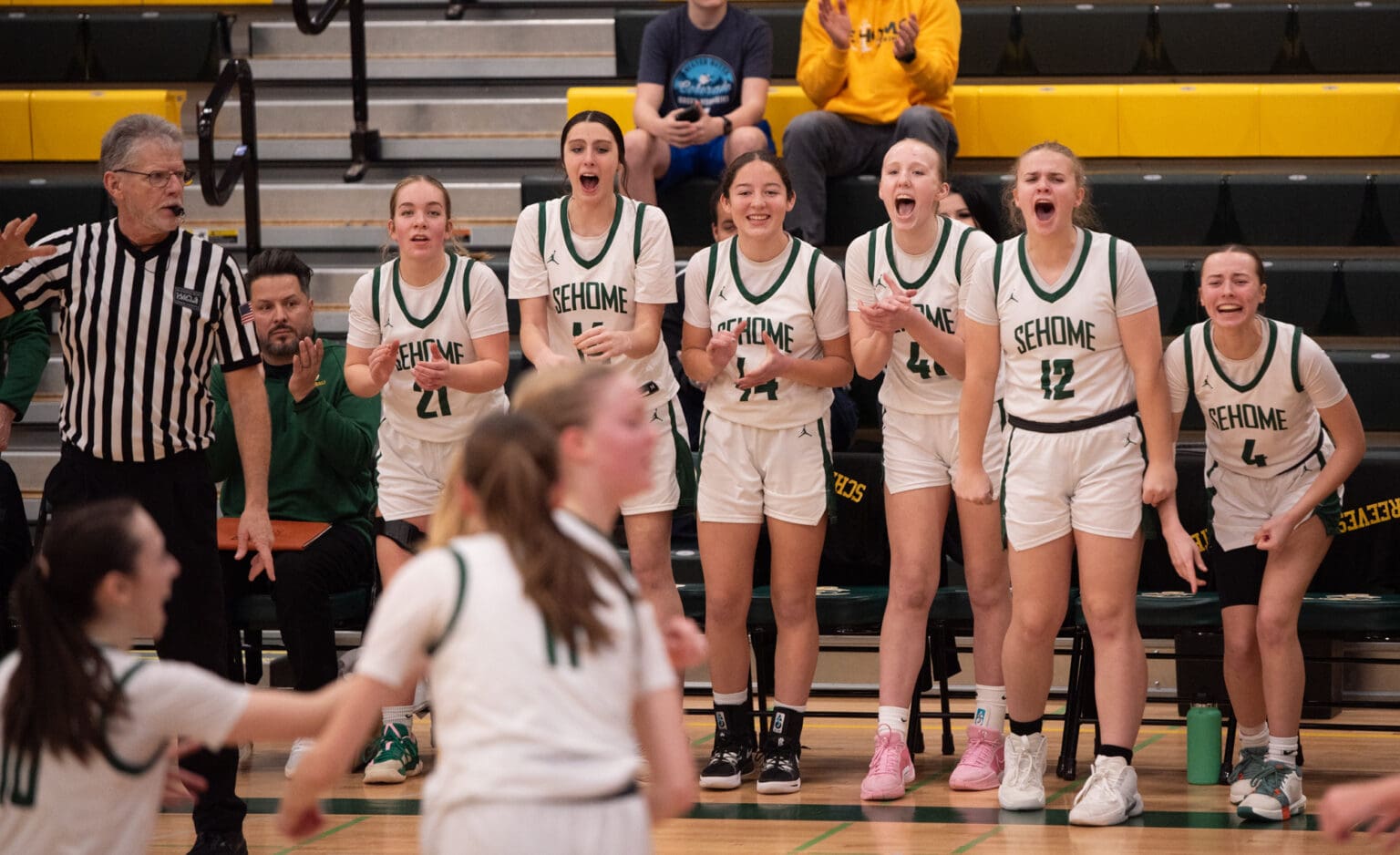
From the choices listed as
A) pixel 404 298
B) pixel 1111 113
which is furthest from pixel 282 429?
pixel 1111 113

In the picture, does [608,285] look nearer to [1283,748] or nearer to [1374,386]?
[1283,748]

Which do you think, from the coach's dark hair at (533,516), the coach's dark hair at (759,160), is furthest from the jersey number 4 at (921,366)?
the coach's dark hair at (533,516)

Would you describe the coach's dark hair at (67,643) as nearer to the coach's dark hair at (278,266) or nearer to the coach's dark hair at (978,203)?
Answer: the coach's dark hair at (278,266)

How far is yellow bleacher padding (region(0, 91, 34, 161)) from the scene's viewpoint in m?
8.33

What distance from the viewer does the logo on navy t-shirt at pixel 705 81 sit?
6.79 m

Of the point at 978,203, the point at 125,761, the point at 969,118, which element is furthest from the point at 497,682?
the point at 969,118

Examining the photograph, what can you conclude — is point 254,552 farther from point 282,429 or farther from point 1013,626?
point 1013,626

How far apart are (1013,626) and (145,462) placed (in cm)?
228

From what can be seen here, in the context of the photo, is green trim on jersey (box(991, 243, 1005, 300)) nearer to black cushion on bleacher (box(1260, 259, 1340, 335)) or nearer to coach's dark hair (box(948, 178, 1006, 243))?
coach's dark hair (box(948, 178, 1006, 243))

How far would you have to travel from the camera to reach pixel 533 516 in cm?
226

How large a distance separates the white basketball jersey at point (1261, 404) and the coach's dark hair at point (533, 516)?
9.65 ft

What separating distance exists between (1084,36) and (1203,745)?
4085 mm

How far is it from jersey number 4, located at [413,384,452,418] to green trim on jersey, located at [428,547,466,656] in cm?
295

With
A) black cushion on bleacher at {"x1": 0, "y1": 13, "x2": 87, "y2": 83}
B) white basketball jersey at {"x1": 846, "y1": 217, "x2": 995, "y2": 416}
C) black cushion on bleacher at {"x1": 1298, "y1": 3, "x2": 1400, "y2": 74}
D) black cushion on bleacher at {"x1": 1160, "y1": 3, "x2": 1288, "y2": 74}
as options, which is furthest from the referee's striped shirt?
black cushion on bleacher at {"x1": 1298, "y1": 3, "x2": 1400, "y2": 74}
